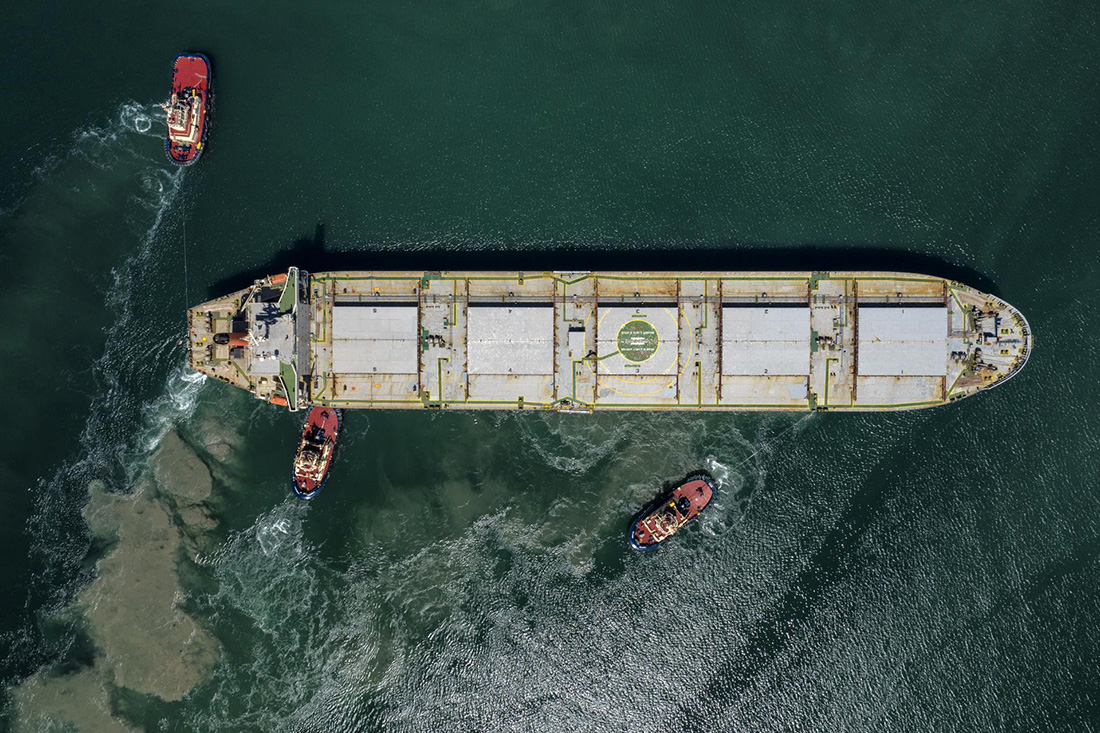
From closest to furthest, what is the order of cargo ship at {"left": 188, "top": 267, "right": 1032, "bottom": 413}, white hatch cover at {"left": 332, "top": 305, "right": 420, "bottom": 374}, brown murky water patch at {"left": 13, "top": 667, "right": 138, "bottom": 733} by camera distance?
cargo ship at {"left": 188, "top": 267, "right": 1032, "bottom": 413} → white hatch cover at {"left": 332, "top": 305, "right": 420, "bottom": 374} → brown murky water patch at {"left": 13, "top": 667, "right": 138, "bottom": 733}

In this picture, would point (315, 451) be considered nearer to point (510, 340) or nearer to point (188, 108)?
point (510, 340)

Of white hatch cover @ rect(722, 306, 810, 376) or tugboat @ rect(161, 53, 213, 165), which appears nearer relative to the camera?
white hatch cover @ rect(722, 306, 810, 376)

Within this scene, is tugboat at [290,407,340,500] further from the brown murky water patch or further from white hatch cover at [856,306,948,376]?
white hatch cover at [856,306,948,376]

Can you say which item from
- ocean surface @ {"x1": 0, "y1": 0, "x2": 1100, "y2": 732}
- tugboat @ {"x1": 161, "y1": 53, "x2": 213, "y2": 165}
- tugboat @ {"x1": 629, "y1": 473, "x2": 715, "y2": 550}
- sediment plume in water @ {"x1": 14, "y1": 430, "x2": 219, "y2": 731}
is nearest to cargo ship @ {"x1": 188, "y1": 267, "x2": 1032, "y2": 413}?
ocean surface @ {"x1": 0, "y1": 0, "x2": 1100, "y2": 732}

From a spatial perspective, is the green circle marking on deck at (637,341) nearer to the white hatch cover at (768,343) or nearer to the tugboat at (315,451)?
the white hatch cover at (768,343)

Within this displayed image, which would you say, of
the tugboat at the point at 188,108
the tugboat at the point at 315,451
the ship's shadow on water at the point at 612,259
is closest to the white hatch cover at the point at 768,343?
the ship's shadow on water at the point at 612,259

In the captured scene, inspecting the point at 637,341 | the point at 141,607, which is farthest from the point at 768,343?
the point at 141,607
